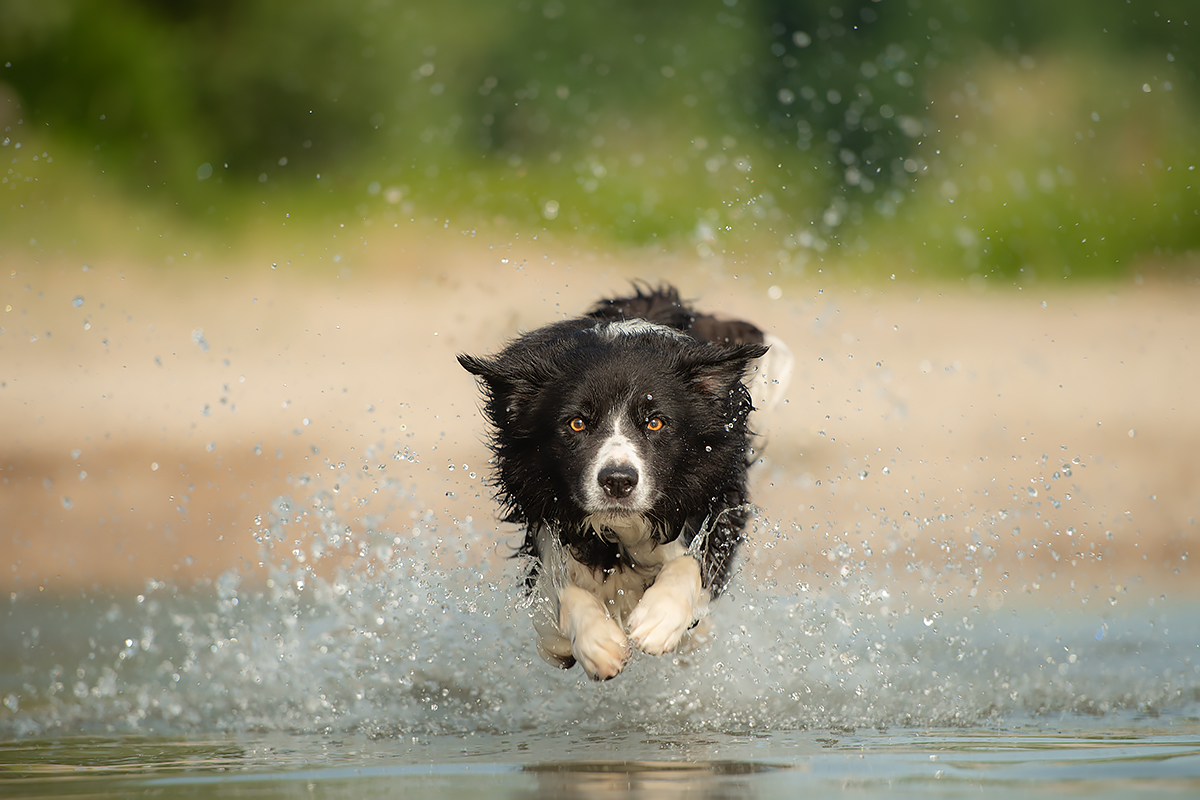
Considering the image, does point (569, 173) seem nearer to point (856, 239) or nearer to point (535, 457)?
point (856, 239)

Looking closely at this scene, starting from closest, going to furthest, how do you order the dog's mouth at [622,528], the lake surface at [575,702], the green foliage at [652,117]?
the lake surface at [575,702]
the dog's mouth at [622,528]
the green foliage at [652,117]

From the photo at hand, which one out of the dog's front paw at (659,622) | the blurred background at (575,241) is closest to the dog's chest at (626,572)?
the dog's front paw at (659,622)

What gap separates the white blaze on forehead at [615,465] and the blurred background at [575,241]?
4410 mm

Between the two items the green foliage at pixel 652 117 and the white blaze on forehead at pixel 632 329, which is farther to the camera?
the green foliage at pixel 652 117

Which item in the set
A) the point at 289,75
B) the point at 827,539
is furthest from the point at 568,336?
the point at 289,75

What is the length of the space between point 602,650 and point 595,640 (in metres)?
0.04

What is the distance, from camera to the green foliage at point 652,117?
1545 cm

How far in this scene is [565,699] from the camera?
450 centimetres

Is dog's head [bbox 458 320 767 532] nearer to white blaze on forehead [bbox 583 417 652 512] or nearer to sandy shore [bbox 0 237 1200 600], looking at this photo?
white blaze on forehead [bbox 583 417 652 512]

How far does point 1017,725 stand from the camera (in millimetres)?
3951

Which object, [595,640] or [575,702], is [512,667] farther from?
[595,640]

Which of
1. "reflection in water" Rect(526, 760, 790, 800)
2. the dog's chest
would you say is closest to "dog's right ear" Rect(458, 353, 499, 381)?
the dog's chest

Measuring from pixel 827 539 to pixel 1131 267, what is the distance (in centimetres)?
810

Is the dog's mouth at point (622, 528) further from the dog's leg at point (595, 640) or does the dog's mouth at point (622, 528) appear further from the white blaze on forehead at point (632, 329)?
the white blaze on forehead at point (632, 329)
